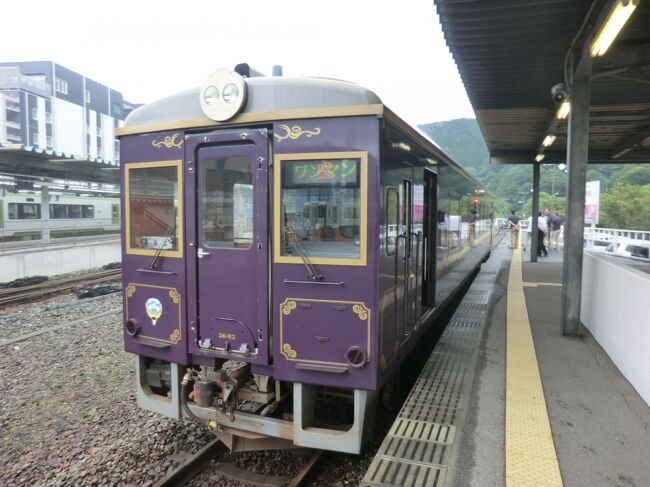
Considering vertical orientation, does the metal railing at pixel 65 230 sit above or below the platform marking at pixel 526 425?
above

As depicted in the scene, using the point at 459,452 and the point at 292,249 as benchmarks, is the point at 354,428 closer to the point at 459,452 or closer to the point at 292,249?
the point at 459,452

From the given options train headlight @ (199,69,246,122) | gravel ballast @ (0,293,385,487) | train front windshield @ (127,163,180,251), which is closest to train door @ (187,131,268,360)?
train headlight @ (199,69,246,122)

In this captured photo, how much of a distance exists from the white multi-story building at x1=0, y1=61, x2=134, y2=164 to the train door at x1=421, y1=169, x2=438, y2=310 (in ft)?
168

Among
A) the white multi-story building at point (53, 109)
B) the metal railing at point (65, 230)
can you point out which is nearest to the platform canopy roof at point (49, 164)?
the metal railing at point (65, 230)

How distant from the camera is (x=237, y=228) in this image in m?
3.96

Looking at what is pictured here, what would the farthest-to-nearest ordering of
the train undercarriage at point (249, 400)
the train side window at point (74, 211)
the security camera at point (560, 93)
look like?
the train side window at point (74, 211) < the security camera at point (560, 93) < the train undercarriage at point (249, 400)

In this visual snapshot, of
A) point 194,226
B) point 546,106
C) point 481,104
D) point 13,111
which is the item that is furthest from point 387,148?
point 13,111

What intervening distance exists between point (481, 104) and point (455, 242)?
3335mm

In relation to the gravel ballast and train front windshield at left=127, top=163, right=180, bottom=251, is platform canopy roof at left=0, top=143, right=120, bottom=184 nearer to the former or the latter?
the gravel ballast

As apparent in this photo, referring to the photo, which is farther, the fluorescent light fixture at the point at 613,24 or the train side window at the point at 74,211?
the train side window at the point at 74,211

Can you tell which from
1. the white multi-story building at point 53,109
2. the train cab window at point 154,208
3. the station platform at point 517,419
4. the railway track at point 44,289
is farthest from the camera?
the white multi-story building at point 53,109

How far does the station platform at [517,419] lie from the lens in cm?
313

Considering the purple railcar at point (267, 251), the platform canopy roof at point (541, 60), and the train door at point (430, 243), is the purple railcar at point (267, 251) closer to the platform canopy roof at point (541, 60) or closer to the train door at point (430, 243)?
the train door at point (430, 243)

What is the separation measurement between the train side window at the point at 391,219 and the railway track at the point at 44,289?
9.62m
